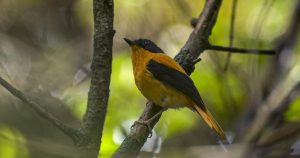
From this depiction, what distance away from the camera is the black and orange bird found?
10.3 ft

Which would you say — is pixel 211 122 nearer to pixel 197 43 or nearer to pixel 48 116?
pixel 197 43

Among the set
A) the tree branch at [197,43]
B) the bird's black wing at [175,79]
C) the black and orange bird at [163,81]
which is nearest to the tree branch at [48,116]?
the tree branch at [197,43]

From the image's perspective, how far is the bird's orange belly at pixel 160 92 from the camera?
3.21 metres

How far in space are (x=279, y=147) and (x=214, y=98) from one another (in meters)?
2.59

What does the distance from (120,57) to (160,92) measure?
99cm

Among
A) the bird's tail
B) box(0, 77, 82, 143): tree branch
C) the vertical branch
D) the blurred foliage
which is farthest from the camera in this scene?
the blurred foliage

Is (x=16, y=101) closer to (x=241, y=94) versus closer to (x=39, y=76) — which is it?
(x=39, y=76)

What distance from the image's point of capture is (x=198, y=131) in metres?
4.04

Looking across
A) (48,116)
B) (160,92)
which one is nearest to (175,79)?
(160,92)

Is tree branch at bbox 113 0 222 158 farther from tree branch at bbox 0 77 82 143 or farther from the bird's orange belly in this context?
tree branch at bbox 0 77 82 143

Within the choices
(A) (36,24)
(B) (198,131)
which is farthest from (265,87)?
(A) (36,24)

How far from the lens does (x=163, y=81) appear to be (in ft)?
11.1

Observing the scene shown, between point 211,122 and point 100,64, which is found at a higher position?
point 100,64

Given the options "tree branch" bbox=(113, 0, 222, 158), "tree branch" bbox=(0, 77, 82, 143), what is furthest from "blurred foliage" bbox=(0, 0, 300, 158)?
"tree branch" bbox=(0, 77, 82, 143)
